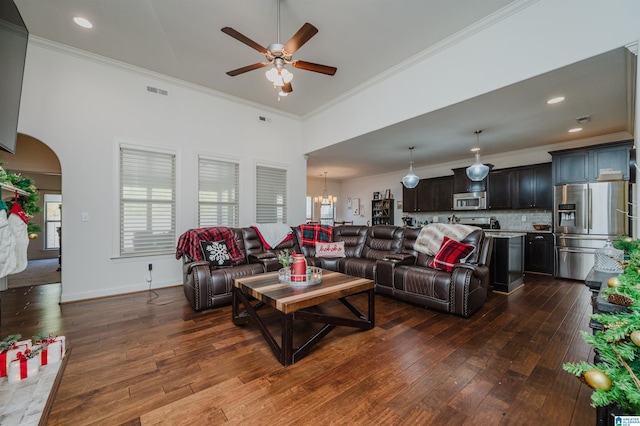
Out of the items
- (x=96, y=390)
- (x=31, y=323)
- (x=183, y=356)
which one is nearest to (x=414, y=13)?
(x=183, y=356)

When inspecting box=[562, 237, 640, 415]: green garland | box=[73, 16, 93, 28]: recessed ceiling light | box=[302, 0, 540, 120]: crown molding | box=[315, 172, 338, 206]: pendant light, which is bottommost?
box=[562, 237, 640, 415]: green garland

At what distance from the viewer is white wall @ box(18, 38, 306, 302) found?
347 cm

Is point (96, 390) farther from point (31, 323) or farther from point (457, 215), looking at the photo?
point (457, 215)

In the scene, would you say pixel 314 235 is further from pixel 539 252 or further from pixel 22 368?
pixel 539 252

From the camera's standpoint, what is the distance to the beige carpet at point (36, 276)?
14.6 feet

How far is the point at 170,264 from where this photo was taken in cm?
434

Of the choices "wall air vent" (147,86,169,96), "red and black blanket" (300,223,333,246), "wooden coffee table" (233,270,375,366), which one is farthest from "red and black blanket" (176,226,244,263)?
"wall air vent" (147,86,169,96)

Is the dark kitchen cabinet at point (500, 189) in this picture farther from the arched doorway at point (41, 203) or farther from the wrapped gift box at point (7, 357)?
the arched doorway at point (41, 203)

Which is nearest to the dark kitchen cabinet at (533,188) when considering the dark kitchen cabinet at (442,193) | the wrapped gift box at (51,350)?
the dark kitchen cabinet at (442,193)

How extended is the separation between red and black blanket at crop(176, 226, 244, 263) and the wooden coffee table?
107 centimetres

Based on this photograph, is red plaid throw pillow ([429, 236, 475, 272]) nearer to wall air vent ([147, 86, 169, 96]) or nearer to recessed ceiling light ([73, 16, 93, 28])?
wall air vent ([147, 86, 169, 96])

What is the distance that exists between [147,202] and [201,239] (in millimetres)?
1316

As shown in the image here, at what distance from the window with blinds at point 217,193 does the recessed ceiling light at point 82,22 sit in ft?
6.84

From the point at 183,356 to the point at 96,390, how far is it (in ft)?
1.82
